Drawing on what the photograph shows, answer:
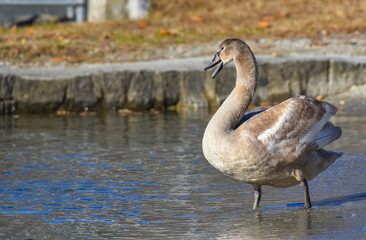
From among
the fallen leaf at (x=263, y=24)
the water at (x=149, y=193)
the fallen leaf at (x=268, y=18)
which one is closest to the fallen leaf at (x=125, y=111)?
the water at (x=149, y=193)

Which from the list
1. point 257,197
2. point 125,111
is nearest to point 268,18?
point 125,111

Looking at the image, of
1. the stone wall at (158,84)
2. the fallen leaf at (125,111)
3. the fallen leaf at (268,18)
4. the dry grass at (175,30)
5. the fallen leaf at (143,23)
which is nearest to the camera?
the stone wall at (158,84)

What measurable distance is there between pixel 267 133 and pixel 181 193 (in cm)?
128

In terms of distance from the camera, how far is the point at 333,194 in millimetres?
6531

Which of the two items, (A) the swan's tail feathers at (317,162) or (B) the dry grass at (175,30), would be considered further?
(B) the dry grass at (175,30)

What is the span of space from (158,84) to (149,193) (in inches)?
233

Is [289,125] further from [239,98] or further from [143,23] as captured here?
[143,23]

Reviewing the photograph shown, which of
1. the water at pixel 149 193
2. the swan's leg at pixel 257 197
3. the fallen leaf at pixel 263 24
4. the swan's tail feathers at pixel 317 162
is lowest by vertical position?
the water at pixel 149 193

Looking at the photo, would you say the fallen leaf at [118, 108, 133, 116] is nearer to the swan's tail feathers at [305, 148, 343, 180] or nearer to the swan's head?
the swan's head

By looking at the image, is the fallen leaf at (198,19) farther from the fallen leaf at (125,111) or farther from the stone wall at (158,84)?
the fallen leaf at (125,111)

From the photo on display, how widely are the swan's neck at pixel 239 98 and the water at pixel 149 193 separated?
74 cm

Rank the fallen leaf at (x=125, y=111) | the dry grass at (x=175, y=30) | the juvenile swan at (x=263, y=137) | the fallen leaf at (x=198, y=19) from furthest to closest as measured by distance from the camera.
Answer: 1. the fallen leaf at (x=198, y=19)
2. the dry grass at (x=175, y=30)
3. the fallen leaf at (x=125, y=111)
4. the juvenile swan at (x=263, y=137)

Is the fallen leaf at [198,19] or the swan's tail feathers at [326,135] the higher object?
the fallen leaf at [198,19]

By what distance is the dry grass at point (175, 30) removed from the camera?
14.6 metres
